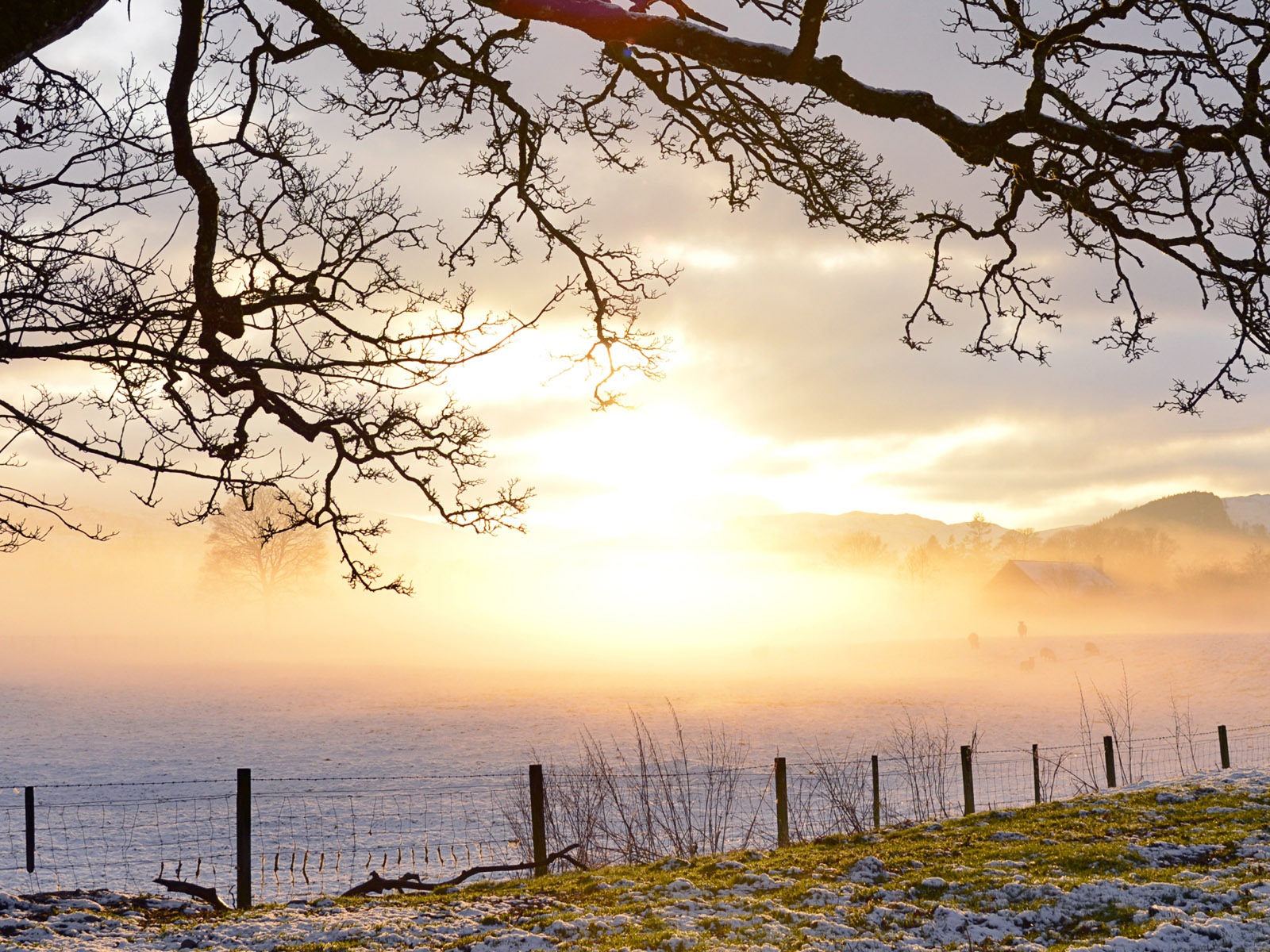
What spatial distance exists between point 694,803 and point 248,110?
1627 centimetres

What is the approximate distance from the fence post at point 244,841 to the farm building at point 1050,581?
286 ft

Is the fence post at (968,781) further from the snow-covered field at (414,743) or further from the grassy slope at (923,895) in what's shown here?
the grassy slope at (923,895)

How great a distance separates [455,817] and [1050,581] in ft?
264

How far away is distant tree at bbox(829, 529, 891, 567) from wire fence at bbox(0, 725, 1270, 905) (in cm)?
10317

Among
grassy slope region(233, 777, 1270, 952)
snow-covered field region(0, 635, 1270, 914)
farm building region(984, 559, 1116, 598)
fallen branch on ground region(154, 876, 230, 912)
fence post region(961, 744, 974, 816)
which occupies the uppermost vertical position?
farm building region(984, 559, 1116, 598)

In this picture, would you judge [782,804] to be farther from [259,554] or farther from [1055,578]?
[1055,578]

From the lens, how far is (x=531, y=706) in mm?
39438

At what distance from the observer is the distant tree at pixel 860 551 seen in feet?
424

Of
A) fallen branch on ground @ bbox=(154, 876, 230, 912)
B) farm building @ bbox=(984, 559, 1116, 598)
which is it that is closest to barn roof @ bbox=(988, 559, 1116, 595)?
farm building @ bbox=(984, 559, 1116, 598)

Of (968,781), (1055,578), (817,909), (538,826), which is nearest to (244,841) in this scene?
(538,826)

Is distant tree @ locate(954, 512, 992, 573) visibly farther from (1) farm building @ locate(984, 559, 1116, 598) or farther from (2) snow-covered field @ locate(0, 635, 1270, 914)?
(2) snow-covered field @ locate(0, 635, 1270, 914)

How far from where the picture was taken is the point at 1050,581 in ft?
289

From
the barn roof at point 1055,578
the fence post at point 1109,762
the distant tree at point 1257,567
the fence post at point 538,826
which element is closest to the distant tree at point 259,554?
the fence post at point 1109,762

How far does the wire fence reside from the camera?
1341cm
